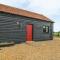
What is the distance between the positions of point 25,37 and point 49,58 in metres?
11.3

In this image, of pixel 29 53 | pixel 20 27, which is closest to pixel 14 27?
pixel 20 27

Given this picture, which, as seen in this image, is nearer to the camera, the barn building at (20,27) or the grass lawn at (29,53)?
the grass lawn at (29,53)

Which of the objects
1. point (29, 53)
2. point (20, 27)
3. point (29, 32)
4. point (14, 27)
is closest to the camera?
point (29, 53)

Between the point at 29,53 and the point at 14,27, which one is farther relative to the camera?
the point at 14,27

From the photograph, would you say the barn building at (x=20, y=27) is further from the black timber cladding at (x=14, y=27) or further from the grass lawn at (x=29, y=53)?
the grass lawn at (x=29, y=53)

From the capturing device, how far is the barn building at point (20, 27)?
20.8 meters

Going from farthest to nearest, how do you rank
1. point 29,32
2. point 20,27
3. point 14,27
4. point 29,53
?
point 29,32 < point 20,27 < point 14,27 < point 29,53

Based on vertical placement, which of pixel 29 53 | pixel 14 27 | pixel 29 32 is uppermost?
pixel 14 27

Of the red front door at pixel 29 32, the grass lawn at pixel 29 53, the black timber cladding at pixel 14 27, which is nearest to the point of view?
the grass lawn at pixel 29 53

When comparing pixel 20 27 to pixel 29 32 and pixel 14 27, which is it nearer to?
pixel 14 27

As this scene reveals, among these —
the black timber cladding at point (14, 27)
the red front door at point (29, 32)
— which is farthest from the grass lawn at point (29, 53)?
the red front door at point (29, 32)

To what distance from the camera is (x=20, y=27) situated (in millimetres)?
23000

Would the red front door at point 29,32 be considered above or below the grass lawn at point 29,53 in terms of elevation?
above

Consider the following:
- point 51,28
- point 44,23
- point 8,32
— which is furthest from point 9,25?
point 51,28
